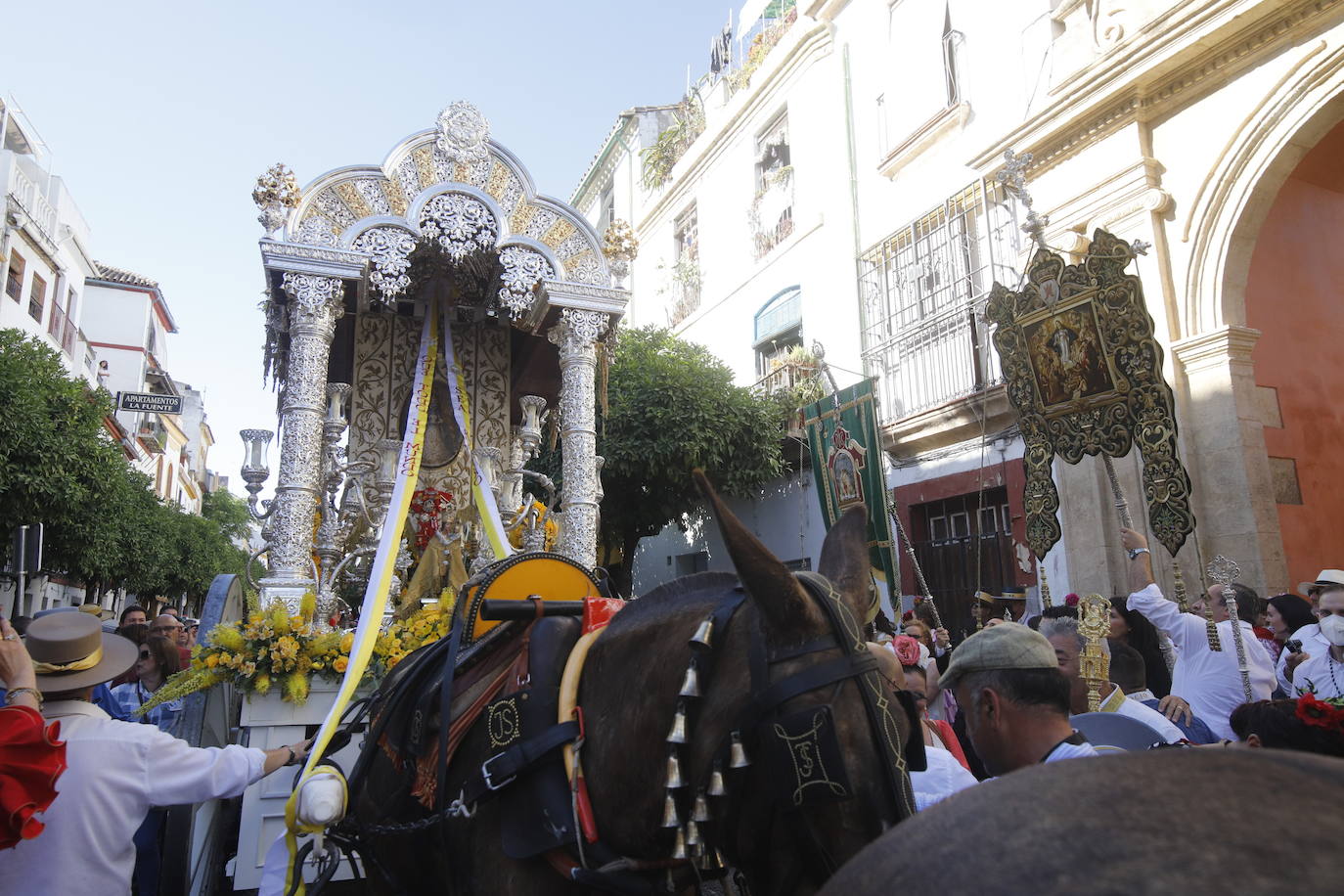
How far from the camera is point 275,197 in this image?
6.23 m

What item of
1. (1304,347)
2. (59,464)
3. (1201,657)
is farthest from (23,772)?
(59,464)

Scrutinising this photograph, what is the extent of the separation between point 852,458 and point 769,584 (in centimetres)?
768

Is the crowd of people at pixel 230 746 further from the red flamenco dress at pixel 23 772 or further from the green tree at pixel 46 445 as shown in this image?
the green tree at pixel 46 445

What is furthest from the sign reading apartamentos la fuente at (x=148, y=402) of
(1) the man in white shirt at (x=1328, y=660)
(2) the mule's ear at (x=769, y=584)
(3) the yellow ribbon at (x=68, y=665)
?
(1) the man in white shirt at (x=1328, y=660)

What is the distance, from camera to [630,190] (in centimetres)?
2289

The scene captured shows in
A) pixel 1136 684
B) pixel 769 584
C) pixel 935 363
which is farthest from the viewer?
pixel 935 363

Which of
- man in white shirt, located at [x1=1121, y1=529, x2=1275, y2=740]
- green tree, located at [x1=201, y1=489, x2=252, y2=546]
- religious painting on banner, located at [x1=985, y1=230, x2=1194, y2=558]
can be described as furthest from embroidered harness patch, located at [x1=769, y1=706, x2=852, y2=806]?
green tree, located at [x1=201, y1=489, x2=252, y2=546]

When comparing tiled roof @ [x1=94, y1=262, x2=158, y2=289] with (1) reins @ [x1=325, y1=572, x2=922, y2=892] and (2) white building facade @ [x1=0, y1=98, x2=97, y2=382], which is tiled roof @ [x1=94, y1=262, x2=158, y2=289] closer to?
(2) white building facade @ [x1=0, y1=98, x2=97, y2=382]

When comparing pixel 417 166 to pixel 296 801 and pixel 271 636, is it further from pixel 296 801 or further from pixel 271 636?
pixel 296 801

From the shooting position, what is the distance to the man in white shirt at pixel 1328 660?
421 cm

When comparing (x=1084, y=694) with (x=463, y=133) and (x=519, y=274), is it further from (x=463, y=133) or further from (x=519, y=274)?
(x=463, y=133)

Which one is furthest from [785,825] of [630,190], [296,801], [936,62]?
[630,190]

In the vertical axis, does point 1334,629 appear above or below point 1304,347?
below

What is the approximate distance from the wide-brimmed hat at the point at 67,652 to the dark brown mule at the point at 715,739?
1.27 meters
